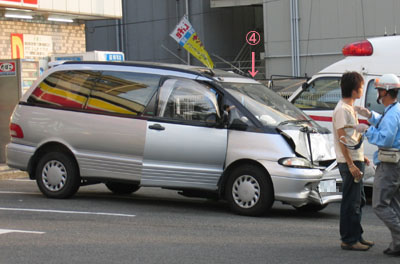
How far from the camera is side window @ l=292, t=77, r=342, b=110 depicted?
470 inches

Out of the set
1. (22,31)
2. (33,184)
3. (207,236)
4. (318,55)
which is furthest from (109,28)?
(207,236)

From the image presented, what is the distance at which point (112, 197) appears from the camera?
11.7m

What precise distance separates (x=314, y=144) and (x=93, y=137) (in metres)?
3.02

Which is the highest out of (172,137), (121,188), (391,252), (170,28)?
(170,28)

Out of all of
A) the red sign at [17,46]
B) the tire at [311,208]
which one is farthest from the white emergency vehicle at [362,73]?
the red sign at [17,46]

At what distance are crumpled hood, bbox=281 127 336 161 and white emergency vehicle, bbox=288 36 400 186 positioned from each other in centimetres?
165

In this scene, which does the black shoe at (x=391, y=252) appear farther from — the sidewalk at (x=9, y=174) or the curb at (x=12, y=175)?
the sidewalk at (x=9, y=174)

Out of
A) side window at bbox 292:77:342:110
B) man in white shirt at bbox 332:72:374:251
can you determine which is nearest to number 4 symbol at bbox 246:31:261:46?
side window at bbox 292:77:342:110

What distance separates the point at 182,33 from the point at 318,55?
21.3 ft

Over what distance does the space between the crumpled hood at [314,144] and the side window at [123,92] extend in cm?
199

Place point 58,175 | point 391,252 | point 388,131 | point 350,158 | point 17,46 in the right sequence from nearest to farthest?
1. point 388,131
2. point 391,252
3. point 350,158
4. point 58,175
5. point 17,46

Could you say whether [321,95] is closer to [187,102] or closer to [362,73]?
[362,73]

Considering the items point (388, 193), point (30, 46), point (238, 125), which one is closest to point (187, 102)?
point (238, 125)

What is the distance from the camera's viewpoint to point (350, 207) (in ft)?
24.4
